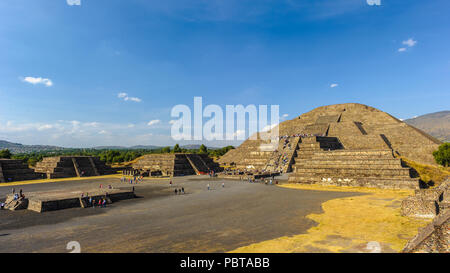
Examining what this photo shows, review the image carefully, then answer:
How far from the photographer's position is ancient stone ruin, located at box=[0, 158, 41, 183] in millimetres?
39969

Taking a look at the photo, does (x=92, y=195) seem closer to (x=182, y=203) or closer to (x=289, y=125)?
(x=182, y=203)

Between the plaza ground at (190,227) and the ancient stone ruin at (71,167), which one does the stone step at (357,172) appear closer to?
the plaza ground at (190,227)

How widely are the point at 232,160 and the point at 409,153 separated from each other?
36.4 meters

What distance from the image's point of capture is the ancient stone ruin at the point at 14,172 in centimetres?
3997

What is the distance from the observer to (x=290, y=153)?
155ft

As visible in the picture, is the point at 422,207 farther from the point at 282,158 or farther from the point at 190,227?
the point at 282,158

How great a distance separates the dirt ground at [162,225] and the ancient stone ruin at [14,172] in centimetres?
2834

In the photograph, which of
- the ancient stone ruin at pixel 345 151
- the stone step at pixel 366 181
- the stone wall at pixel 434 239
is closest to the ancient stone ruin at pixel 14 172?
the ancient stone ruin at pixel 345 151

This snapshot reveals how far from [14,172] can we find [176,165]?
26046 mm

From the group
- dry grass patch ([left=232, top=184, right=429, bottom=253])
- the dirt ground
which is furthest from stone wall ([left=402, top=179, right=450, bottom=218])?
the dirt ground

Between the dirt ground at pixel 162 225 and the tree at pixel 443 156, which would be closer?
the dirt ground at pixel 162 225

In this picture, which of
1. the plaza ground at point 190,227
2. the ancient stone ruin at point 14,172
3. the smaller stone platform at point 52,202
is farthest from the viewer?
the ancient stone ruin at point 14,172
